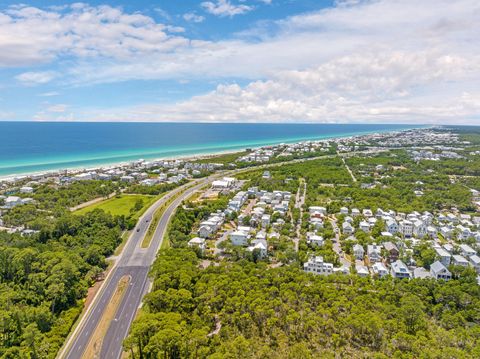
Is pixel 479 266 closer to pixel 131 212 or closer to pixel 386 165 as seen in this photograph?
pixel 131 212

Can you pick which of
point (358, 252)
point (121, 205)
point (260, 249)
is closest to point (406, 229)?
point (358, 252)

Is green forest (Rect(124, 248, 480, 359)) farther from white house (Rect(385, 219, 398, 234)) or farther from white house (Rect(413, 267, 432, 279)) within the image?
white house (Rect(385, 219, 398, 234))

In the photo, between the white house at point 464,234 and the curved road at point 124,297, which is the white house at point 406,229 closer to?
the white house at point 464,234

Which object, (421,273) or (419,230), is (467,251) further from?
(421,273)

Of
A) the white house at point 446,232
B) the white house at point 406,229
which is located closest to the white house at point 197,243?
Result: the white house at point 406,229

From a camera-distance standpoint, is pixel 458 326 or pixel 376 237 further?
pixel 376 237

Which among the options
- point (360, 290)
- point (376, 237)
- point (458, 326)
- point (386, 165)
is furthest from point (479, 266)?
point (386, 165)
